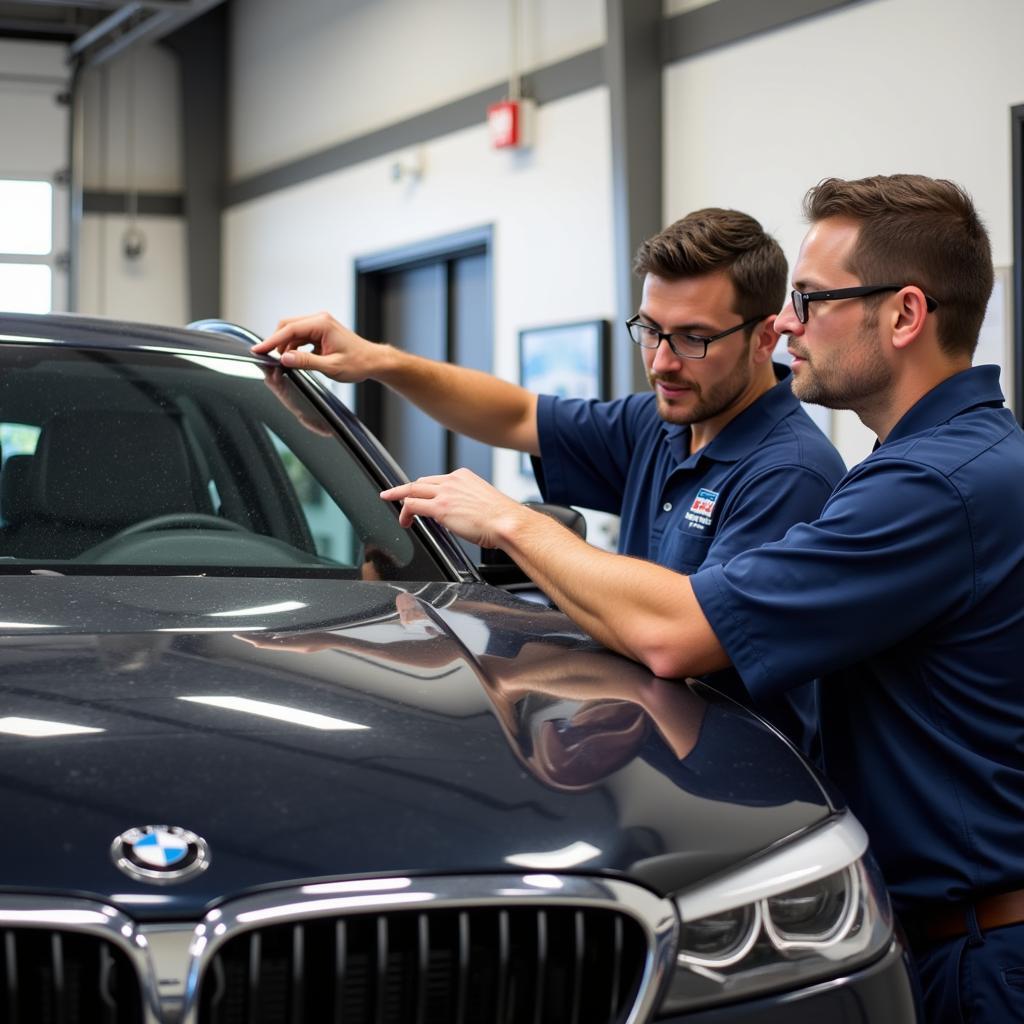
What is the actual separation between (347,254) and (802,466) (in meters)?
7.26

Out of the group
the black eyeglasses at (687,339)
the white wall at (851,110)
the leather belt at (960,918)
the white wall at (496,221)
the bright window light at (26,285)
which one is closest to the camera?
the leather belt at (960,918)

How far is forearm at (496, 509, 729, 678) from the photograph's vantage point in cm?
175

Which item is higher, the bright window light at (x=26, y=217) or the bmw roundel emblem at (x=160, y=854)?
the bright window light at (x=26, y=217)

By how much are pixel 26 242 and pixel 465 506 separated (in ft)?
30.0

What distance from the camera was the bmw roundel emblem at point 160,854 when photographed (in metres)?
1.18

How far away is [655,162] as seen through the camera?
6375 mm

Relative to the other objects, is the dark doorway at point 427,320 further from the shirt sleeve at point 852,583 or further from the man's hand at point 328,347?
the shirt sleeve at point 852,583

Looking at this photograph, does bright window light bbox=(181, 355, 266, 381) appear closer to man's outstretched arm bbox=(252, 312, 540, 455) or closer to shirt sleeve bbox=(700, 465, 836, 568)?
man's outstretched arm bbox=(252, 312, 540, 455)

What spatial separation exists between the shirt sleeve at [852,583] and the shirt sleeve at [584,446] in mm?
1099

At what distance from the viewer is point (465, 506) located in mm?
2020

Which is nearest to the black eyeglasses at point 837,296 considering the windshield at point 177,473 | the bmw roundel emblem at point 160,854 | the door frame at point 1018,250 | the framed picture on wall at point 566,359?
the windshield at point 177,473

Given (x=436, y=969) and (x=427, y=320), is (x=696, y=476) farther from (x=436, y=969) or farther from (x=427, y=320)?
(x=427, y=320)

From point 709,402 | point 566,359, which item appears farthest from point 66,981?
point 566,359

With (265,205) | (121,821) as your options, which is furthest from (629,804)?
(265,205)
